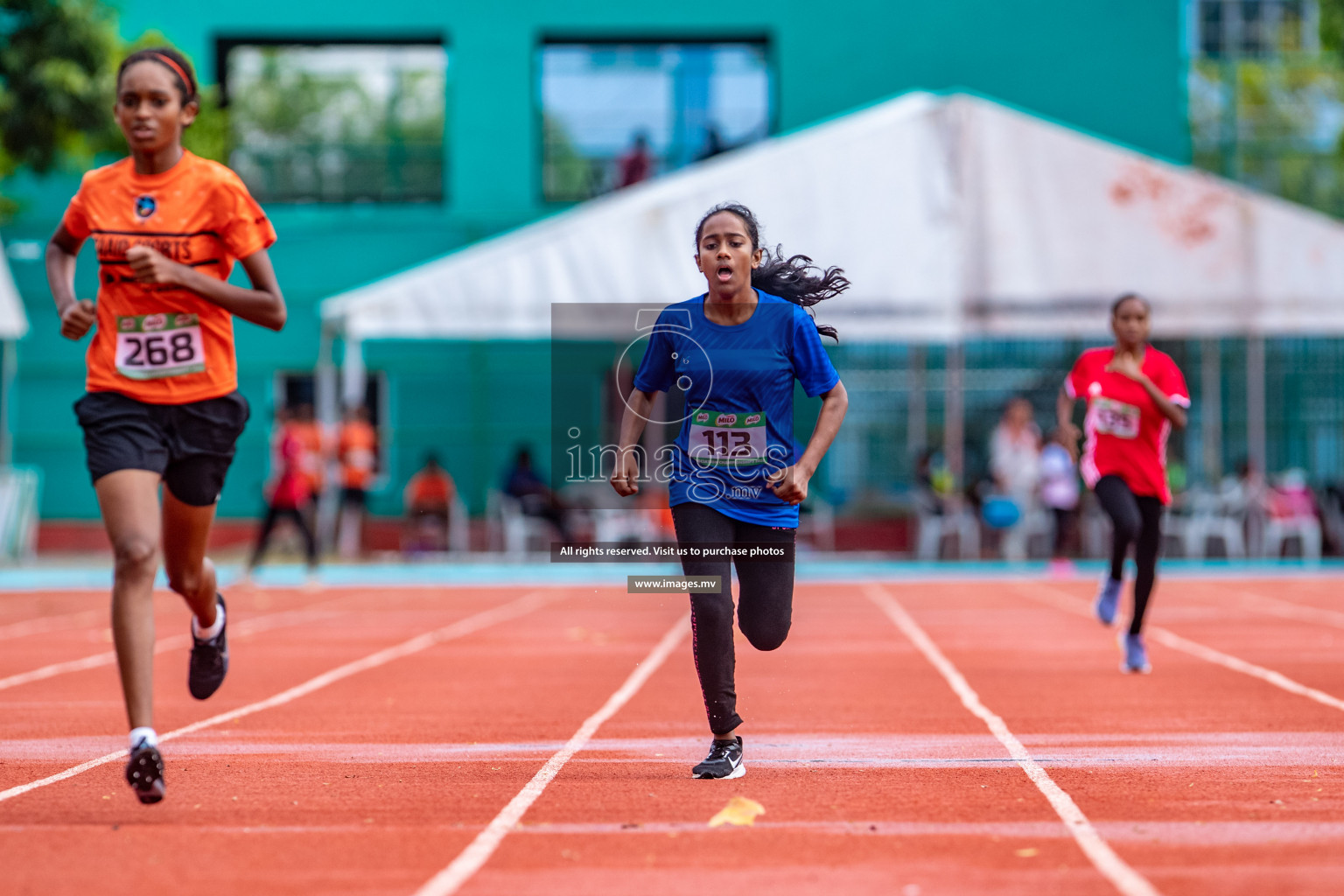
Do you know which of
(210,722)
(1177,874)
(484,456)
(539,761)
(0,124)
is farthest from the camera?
(484,456)

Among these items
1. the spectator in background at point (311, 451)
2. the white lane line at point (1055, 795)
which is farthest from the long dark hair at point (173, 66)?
the spectator in background at point (311, 451)

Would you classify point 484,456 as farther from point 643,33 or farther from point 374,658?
point 374,658

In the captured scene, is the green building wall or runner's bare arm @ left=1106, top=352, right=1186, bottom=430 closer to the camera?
runner's bare arm @ left=1106, top=352, right=1186, bottom=430

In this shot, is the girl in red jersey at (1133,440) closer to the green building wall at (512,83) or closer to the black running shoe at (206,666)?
the black running shoe at (206,666)

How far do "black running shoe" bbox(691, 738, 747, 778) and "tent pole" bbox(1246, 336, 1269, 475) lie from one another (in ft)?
52.5

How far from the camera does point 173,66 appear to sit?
220 inches

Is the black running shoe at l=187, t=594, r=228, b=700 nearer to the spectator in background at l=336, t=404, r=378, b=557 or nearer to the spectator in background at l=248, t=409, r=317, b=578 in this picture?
the spectator in background at l=248, t=409, r=317, b=578

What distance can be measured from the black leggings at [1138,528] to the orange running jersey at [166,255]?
524 centimetres

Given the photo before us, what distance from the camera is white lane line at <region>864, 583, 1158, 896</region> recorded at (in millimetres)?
4188

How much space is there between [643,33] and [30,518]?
10690 millimetres

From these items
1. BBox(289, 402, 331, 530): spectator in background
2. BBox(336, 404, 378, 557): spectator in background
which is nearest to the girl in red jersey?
BBox(289, 402, 331, 530): spectator in background

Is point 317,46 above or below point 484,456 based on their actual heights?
above

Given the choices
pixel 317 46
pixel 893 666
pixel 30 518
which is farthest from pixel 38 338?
pixel 893 666

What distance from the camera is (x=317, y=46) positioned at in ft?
85.0
